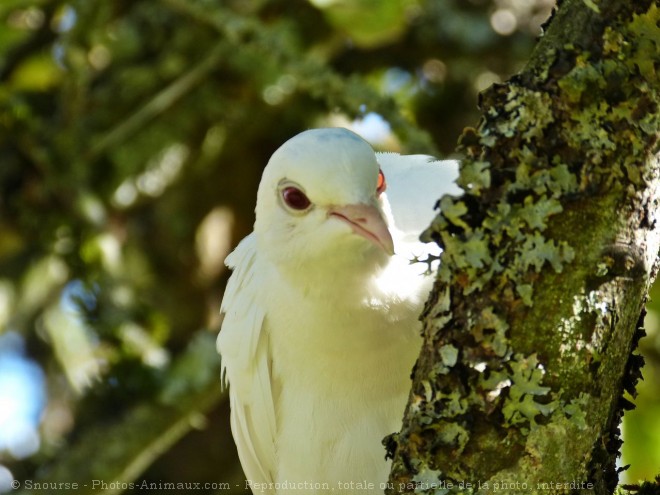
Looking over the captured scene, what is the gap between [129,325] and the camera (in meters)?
5.11

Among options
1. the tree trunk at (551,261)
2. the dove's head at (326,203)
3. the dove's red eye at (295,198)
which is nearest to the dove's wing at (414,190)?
the dove's head at (326,203)

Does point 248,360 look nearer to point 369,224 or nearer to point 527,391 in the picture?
point 369,224

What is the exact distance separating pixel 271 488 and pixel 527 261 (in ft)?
9.03

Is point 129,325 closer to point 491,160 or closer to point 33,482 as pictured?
point 33,482

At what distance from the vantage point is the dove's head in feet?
10.4

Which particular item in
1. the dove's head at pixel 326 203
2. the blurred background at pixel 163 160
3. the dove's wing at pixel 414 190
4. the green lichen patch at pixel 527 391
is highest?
the blurred background at pixel 163 160

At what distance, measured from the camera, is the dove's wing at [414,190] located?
12.2 feet

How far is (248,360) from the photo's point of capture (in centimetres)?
421

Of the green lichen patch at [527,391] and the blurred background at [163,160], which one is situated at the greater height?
the blurred background at [163,160]

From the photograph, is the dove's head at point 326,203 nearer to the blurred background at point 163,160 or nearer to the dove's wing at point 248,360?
the dove's wing at point 248,360

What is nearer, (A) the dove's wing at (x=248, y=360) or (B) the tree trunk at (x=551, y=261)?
(B) the tree trunk at (x=551, y=261)

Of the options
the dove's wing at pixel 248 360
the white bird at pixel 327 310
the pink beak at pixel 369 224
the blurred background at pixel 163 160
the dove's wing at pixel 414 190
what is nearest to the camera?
the pink beak at pixel 369 224

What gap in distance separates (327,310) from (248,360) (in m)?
0.71

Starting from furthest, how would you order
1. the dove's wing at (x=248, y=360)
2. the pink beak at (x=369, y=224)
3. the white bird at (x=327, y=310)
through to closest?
the dove's wing at (x=248, y=360), the white bird at (x=327, y=310), the pink beak at (x=369, y=224)
